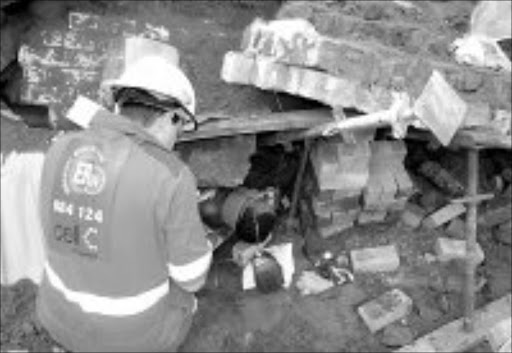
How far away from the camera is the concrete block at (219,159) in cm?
596

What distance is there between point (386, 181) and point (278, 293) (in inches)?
48.3

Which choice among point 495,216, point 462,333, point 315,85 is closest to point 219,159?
point 315,85

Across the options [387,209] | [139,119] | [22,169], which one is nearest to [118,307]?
[139,119]

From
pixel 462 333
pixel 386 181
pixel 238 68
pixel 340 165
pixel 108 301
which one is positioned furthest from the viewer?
pixel 386 181

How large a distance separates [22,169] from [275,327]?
7.20 ft

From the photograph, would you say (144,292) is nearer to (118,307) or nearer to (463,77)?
(118,307)

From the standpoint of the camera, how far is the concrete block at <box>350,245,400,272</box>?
6445mm

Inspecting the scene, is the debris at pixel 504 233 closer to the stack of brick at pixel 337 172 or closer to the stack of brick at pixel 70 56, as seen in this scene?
the stack of brick at pixel 337 172

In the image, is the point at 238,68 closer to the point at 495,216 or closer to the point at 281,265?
the point at 281,265

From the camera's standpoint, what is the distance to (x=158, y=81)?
4340 millimetres

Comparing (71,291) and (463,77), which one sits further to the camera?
(463,77)

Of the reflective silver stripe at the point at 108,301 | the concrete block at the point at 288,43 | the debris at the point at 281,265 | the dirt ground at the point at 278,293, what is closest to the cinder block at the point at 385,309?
the dirt ground at the point at 278,293

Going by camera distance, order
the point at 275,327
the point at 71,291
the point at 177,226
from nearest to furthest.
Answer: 1. the point at 177,226
2. the point at 71,291
3. the point at 275,327

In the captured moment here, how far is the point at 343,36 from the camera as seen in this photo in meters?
6.25
